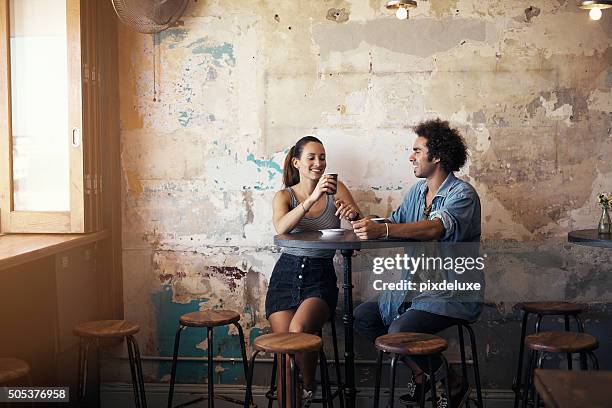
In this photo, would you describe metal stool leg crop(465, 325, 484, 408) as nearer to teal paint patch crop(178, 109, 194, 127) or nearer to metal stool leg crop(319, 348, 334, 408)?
metal stool leg crop(319, 348, 334, 408)

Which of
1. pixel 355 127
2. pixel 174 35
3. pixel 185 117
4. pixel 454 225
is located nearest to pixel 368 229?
pixel 454 225

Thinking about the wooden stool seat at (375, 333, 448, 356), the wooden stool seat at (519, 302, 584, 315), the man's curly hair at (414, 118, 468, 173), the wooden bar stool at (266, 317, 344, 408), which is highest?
the man's curly hair at (414, 118, 468, 173)

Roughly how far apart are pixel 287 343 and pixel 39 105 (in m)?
2.06

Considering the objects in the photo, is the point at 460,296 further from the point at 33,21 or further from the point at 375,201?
the point at 33,21

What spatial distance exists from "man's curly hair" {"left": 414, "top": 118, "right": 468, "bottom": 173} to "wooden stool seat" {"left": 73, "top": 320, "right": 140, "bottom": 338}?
1.86 meters

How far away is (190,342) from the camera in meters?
4.89

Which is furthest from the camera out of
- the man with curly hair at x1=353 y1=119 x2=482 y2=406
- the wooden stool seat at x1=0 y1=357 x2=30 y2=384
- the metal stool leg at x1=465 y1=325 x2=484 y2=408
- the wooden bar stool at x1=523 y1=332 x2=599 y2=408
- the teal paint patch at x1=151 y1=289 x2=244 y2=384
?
the teal paint patch at x1=151 y1=289 x2=244 y2=384

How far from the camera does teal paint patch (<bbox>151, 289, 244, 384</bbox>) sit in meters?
4.87

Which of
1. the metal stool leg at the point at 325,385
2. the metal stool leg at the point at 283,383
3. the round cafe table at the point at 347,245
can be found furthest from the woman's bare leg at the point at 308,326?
the metal stool leg at the point at 283,383

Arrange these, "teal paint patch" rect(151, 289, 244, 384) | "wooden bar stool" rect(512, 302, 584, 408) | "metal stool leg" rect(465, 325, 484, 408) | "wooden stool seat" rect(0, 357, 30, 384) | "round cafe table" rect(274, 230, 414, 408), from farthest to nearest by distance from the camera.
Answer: "teal paint patch" rect(151, 289, 244, 384), "wooden bar stool" rect(512, 302, 584, 408), "metal stool leg" rect(465, 325, 484, 408), "round cafe table" rect(274, 230, 414, 408), "wooden stool seat" rect(0, 357, 30, 384)

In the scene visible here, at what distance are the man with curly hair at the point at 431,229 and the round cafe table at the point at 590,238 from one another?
1.82 ft

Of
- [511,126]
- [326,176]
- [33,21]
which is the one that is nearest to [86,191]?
[33,21]

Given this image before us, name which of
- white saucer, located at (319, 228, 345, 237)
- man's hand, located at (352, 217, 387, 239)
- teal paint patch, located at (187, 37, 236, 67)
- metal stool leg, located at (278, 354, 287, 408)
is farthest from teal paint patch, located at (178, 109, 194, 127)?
metal stool leg, located at (278, 354, 287, 408)

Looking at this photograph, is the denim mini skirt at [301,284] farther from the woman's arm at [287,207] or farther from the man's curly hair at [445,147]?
the man's curly hair at [445,147]
